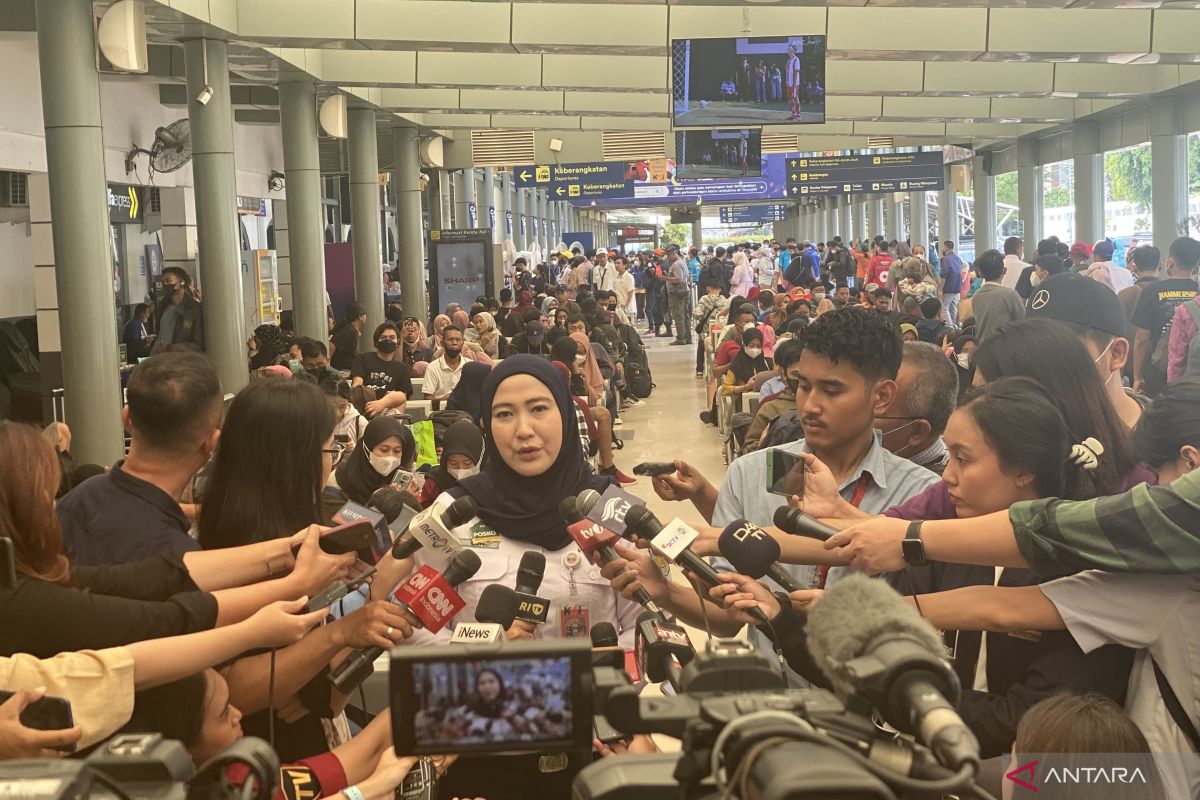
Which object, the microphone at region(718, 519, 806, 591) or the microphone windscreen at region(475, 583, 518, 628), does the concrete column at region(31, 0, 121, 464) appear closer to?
the microphone windscreen at region(475, 583, 518, 628)

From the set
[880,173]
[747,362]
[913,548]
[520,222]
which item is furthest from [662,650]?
[520,222]

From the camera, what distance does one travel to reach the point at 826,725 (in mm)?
1531

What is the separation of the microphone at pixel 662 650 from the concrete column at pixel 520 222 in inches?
1602

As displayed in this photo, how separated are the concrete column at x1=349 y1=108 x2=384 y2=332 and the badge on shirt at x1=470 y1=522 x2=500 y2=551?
55.2 feet

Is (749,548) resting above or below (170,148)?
below

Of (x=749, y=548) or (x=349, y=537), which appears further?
(x=349, y=537)

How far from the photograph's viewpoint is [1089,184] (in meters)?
22.8

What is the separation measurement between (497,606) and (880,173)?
26682 mm

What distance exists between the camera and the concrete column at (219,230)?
13.1 m

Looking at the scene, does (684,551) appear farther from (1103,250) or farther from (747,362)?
(1103,250)

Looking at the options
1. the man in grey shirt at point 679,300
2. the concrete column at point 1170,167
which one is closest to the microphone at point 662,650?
the concrete column at point 1170,167

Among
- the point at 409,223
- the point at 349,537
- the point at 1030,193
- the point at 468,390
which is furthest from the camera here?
the point at 1030,193

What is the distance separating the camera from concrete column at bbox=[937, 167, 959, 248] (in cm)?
3216

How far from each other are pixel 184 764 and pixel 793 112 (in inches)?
486
